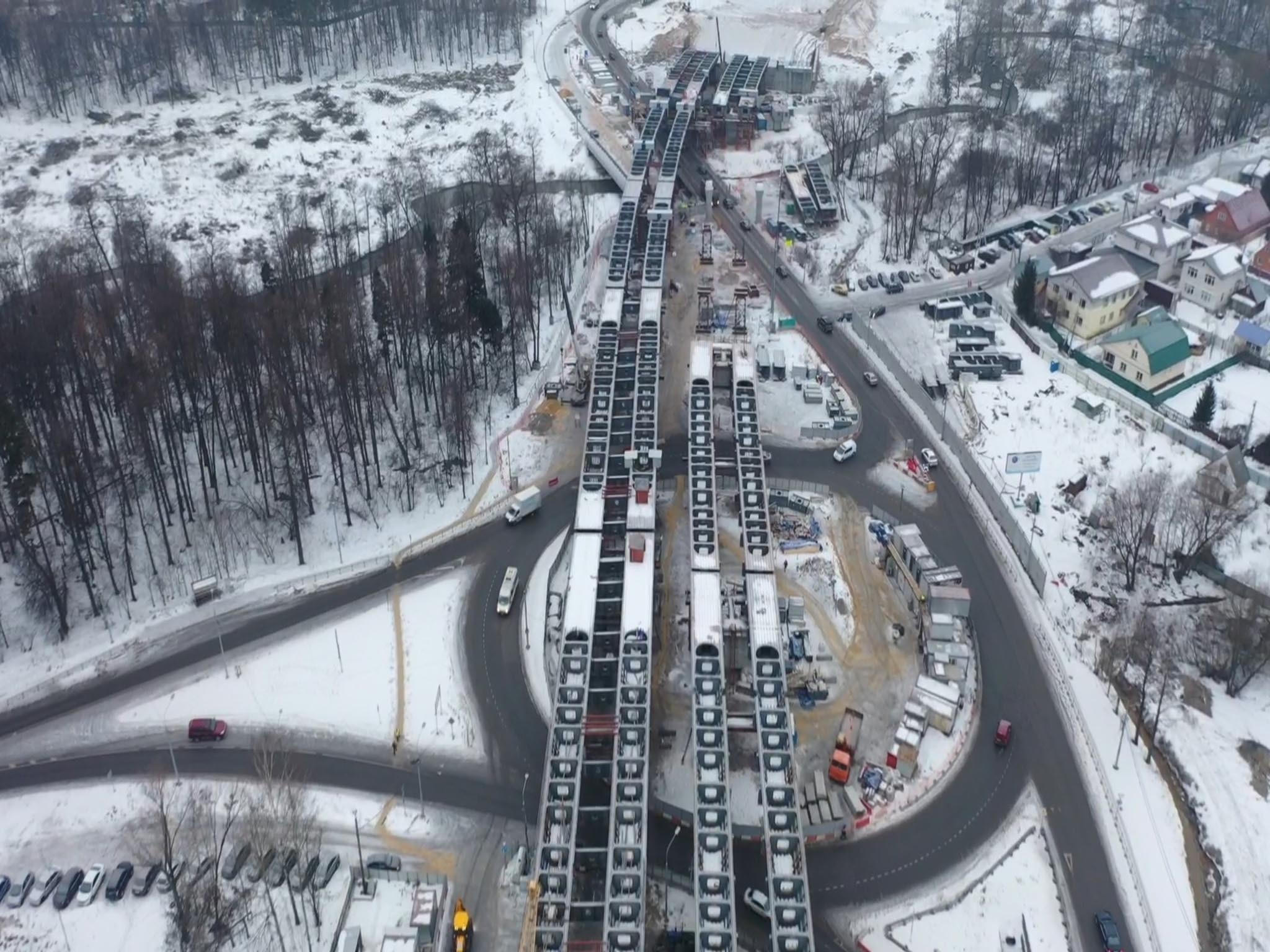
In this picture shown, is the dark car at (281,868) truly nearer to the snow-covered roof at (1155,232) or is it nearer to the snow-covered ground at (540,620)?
the snow-covered ground at (540,620)

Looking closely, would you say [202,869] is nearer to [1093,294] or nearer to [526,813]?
[526,813]

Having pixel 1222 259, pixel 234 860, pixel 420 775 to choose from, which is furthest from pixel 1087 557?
pixel 234 860

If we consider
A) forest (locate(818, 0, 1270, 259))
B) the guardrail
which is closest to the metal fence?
the guardrail

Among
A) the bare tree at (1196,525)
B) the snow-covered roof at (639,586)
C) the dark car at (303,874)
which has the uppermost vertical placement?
the snow-covered roof at (639,586)

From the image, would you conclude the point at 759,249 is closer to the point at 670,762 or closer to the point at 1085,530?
the point at 1085,530

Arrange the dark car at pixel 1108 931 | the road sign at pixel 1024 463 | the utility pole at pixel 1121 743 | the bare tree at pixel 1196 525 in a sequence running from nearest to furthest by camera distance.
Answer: the dark car at pixel 1108 931
the utility pole at pixel 1121 743
the bare tree at pixel 1196 525
the road sign at pixel 1024 463

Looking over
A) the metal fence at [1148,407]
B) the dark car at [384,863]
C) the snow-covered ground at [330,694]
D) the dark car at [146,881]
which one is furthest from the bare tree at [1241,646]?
the dark car at [146,881]
